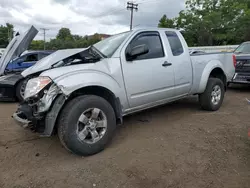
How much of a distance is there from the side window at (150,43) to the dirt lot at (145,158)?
1.36m

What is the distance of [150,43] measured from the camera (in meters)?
4.06

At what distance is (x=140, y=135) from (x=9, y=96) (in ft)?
15.4

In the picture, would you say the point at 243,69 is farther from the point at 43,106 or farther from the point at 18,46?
the point at 18,46

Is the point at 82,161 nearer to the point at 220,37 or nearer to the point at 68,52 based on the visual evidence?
the point at 68,52

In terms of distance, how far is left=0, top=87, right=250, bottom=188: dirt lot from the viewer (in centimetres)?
262

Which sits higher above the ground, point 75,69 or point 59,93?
point 75,69

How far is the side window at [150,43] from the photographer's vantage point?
3.86 metres

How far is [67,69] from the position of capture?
3.12 m

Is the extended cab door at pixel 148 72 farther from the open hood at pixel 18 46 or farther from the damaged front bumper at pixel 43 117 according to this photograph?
the open hood at pixel 18 46

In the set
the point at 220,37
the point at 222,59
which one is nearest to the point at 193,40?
the point at 220,37

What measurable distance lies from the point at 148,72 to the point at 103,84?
0.95 metres

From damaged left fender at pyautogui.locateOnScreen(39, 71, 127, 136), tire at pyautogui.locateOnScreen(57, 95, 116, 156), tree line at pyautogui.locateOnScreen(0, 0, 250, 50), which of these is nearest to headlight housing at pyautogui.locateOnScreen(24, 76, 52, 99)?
damaged left fender at pyautogui.locateOnScreen(39, 71, 127, 136)

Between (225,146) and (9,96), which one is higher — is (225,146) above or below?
below

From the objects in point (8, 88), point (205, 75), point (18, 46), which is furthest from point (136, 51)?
point (8, 88)
